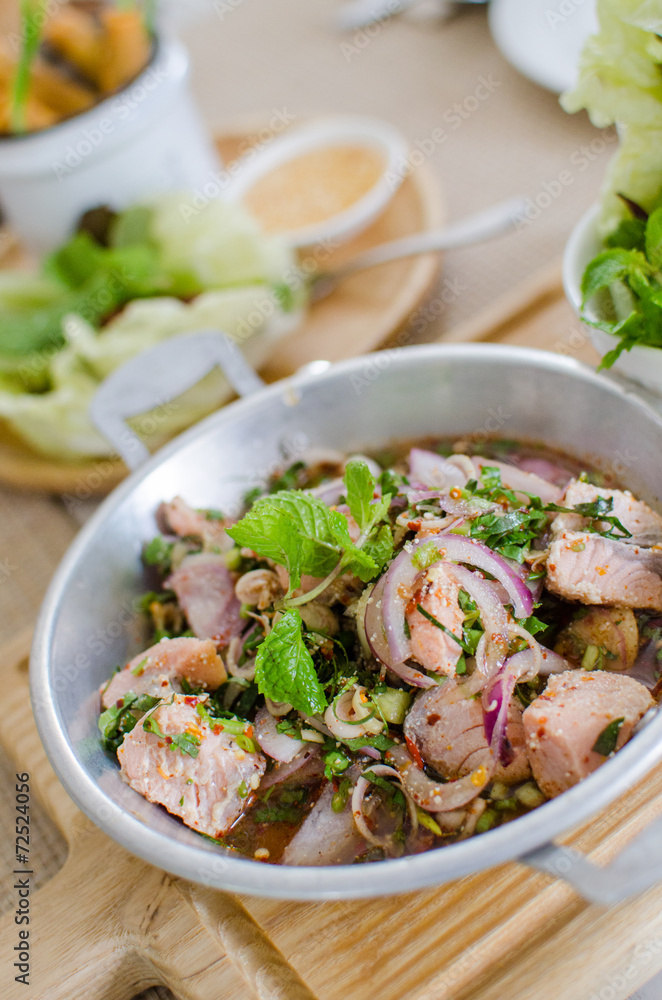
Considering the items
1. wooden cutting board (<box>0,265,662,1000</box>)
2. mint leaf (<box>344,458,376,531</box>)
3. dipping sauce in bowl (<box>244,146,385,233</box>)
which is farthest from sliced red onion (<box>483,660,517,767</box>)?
dipping sauce in bowl (<box>244,146,385,233</box>)

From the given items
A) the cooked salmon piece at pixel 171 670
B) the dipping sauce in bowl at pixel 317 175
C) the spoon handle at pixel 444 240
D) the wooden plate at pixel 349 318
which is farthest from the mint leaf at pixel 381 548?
the dipping sauce in bowl at pixel 317 175

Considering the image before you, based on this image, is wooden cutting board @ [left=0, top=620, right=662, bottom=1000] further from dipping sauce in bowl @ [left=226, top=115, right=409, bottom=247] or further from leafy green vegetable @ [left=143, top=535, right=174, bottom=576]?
dipping sauce in bowl @ [left=226, top=115, right=409, bottom=247]

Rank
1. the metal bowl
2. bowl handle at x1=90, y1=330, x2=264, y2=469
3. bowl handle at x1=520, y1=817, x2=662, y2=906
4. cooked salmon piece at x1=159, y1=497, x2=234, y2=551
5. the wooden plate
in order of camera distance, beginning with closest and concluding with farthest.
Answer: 1. bowl handle at x1=520, y1=817, x2=662, y2=906
2. the metal bowl
3. cooked salmon piece at x1=159, y1=497, x2=234, y2=551
4. bowl handle at x1=90, y1=330, x2=264, y2=469
5. the wooden plate

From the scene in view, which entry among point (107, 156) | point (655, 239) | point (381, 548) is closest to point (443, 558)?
point (381, 548)

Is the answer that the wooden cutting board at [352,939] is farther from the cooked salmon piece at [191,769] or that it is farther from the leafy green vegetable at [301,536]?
the leafy green vegetable at [301,536]

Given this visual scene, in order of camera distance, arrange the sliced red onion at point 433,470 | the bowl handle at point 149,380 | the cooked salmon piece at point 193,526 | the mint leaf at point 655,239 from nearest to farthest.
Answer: the mint leaf at point 655,239 → the sliced red onion at point 433,470 → the cooked salmon piece at point 193,526 → the bowl handle at point 149,380

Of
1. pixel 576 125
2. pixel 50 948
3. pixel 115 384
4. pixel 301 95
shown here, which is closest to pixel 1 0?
pixel 301 95
